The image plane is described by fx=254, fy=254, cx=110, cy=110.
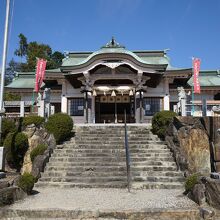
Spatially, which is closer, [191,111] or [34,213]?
[34,213]

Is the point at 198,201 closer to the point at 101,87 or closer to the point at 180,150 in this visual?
the point at 180,150

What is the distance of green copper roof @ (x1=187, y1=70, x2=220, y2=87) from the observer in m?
21.2

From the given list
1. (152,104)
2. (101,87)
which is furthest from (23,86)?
(152,104)

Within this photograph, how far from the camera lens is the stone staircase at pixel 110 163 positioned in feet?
28.8

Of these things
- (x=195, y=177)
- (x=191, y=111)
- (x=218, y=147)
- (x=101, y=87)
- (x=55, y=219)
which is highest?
(x=101, y=87)

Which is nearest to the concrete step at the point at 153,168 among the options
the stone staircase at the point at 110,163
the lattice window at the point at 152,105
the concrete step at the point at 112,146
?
the stone staircase at the point at 110,163

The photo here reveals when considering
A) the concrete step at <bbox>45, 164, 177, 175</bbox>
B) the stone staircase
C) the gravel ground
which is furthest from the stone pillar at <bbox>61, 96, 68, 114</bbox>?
the gravel ground

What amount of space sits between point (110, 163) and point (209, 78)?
16.3m

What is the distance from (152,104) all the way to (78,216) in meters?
14.9

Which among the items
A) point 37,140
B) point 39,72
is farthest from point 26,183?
point 39,72

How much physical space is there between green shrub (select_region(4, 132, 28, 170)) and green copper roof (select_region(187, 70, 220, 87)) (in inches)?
600

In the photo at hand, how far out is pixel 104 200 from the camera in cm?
691

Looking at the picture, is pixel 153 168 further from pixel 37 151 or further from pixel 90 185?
pixel 37 151

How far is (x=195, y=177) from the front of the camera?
737 cm
